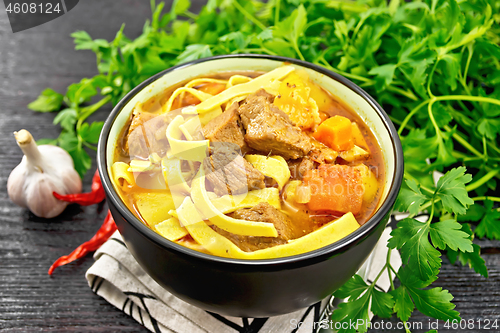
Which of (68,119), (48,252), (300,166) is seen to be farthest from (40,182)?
(300,166)

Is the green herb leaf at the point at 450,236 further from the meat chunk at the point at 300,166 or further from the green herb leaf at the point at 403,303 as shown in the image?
the meat chunk at the point at 300,166

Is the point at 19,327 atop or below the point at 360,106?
below

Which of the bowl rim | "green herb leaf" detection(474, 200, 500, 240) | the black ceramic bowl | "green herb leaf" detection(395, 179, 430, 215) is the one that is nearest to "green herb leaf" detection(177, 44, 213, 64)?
the bowl rim

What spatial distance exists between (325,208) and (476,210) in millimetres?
1519

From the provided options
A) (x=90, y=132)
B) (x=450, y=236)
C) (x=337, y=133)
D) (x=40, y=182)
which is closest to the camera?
(x=450, y=236)

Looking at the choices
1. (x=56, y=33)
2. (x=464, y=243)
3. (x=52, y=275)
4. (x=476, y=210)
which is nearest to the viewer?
(x=464, y=243)

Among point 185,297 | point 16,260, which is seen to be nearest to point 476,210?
point 185,297

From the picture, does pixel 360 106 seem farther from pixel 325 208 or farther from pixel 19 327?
pixel 19 327

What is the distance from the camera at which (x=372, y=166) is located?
104 inches

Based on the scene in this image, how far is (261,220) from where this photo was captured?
2.27 metres

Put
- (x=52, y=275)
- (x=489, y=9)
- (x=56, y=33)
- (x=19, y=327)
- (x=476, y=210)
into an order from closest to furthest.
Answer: (x=19, y=327)
(x=52, y=275)
(x=476, y=210)
(x=489, y=9)
(x=56, y=33)

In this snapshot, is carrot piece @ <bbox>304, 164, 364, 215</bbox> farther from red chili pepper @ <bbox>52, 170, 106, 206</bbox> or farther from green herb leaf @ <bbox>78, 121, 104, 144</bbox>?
green herb leaf @ <bbox>78, 121, 104, 144</bbox>

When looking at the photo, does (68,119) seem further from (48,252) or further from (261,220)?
(261,220)

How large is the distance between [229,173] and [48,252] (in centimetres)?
169
